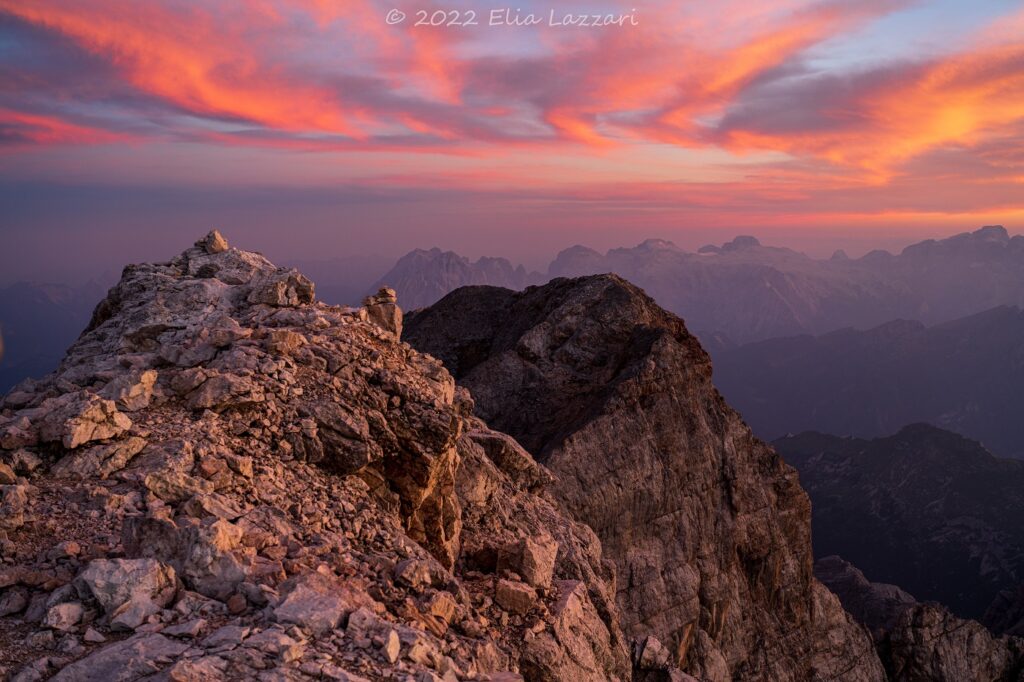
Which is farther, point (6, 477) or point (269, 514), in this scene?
point (269, 514)

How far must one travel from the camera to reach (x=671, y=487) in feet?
152

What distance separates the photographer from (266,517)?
10219 millimetres

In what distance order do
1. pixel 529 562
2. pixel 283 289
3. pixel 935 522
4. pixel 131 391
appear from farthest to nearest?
pixel 935 522, pixel 283 289, pixel 529 562, pixel 131 391

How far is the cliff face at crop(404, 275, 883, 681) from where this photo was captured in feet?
141

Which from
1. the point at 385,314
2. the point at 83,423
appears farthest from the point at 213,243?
the point at 83,423

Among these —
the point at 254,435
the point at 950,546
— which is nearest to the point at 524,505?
the point at 254,435

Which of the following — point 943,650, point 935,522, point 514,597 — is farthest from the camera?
point 935,522

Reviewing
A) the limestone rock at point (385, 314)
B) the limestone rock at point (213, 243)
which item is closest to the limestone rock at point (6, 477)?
the limestone rock at point (385, 314)

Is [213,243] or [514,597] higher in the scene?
[213,243]

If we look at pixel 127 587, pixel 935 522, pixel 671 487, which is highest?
pixel 127 587

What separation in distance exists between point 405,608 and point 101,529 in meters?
3.98

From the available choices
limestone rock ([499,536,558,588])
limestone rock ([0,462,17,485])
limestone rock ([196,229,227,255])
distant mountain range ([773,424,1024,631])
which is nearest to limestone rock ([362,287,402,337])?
limestone rock ([196,229,227,255])

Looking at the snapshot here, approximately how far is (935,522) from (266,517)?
19319 cm

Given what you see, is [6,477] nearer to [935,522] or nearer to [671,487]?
[671,487]
